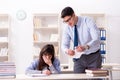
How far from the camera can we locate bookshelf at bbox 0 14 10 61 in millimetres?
6867

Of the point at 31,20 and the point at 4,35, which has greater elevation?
the point at 31,20

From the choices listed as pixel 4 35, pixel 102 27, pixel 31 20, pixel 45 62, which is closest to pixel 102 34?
pixel 102 27

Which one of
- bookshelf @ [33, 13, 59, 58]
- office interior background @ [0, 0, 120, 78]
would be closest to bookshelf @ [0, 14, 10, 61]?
office interior background @ [0, 0, 120, 78]

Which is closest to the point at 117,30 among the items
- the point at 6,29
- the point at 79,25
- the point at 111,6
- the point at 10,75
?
the point at 111,6

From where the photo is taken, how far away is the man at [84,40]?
326 cm

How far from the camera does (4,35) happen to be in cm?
706

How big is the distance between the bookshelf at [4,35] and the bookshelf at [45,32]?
685 mm

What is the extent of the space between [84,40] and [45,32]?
148 inches

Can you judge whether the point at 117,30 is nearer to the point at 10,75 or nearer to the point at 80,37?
the point at 80,37

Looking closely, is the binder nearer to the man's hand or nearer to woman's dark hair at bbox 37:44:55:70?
woman's dark hair at bbox 37:44:55:70

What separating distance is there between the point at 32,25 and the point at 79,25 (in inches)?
150

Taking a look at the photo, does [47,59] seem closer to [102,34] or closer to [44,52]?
[44,52]

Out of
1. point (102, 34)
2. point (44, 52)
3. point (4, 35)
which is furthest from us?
point (4, 35)

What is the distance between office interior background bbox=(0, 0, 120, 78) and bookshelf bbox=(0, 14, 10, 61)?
0.11 m
